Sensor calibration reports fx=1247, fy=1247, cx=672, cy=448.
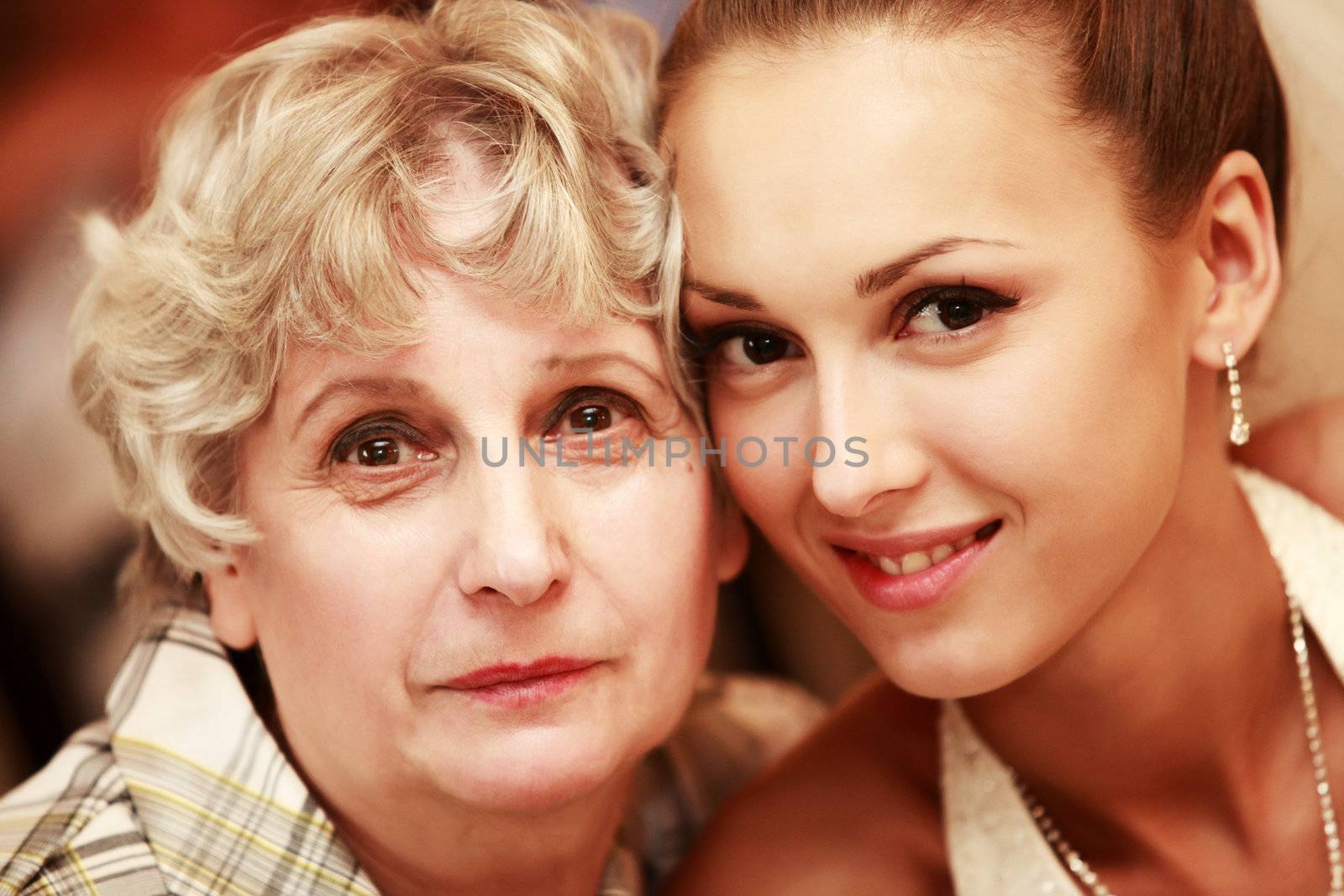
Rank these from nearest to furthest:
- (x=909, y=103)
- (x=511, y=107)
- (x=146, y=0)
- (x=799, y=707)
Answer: (x=909, y=103), (x=511, y=107), (x=799, y=707), (x=146, y=0)

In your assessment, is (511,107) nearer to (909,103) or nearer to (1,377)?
(909,103)

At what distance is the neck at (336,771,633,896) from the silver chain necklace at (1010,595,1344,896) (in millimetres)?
670

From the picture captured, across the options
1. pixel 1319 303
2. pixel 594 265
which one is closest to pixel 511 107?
pixel 594 265

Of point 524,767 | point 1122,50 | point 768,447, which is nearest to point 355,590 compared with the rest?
point 524,767

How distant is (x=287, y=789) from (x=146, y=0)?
2364 millimetres

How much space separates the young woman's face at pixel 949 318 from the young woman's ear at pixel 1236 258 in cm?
7

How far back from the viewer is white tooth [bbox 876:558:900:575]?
156cm

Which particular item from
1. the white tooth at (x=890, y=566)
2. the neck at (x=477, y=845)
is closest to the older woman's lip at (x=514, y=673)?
the neck at (x=477, y=845)

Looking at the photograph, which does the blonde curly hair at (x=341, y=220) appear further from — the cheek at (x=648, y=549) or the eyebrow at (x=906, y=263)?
the eyebrow at (x=906, y=263)

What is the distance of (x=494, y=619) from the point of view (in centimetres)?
142

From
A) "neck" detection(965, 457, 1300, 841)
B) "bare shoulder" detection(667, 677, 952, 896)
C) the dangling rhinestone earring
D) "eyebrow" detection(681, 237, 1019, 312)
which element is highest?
"eyebrow" detection(681, 237, 1019, 312)

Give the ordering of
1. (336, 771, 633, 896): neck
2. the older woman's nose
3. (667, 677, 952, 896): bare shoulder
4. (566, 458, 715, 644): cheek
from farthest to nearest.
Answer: (667, 677, 952, 896): bare shoulder → (336, 771, 633, 896): neck → (566, 458, 715, 644): cheek → the older woman's nose

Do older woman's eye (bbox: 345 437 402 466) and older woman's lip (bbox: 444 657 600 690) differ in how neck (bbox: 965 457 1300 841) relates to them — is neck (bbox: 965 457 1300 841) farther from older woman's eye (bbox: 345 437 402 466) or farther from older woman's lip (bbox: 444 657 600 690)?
older woman's eye (bbox: 345 437 402 466)

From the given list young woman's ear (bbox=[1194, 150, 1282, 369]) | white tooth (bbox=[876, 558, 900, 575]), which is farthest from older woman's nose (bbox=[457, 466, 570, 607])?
young woman's ear (bbox=[1194, 150, 1282, 369])
